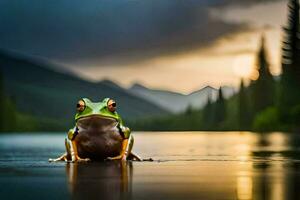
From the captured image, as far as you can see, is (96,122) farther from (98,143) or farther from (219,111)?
(219,111)

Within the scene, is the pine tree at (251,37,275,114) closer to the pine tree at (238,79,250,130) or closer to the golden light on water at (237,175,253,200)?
the pine tree at (238,79,250,130)

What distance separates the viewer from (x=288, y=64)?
12569 centimetres

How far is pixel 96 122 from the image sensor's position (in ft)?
66.6

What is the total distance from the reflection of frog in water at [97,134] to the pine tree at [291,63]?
102998mm

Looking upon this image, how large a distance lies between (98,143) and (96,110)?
991 mm

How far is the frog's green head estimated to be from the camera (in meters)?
20.2

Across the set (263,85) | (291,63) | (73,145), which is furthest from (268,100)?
(73,145)

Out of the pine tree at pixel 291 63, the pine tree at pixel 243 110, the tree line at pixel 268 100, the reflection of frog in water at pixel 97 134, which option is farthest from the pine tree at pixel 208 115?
the reflection of frog in water at pixel 97 134

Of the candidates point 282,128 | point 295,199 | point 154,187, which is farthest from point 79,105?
point 282,128

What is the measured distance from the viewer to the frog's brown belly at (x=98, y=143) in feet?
67.6

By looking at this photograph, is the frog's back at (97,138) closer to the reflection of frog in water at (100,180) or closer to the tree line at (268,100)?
the reflection of frog in water at (100,180)

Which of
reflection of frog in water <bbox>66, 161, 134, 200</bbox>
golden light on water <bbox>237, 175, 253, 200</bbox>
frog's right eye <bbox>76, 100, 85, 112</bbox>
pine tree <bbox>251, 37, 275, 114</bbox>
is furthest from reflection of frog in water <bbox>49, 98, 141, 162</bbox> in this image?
pine tree <bbox>251, 37, 275, 114</bbox>

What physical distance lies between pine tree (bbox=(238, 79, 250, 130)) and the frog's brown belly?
135251 millimetres

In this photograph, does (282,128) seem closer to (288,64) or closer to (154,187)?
(288,64)
